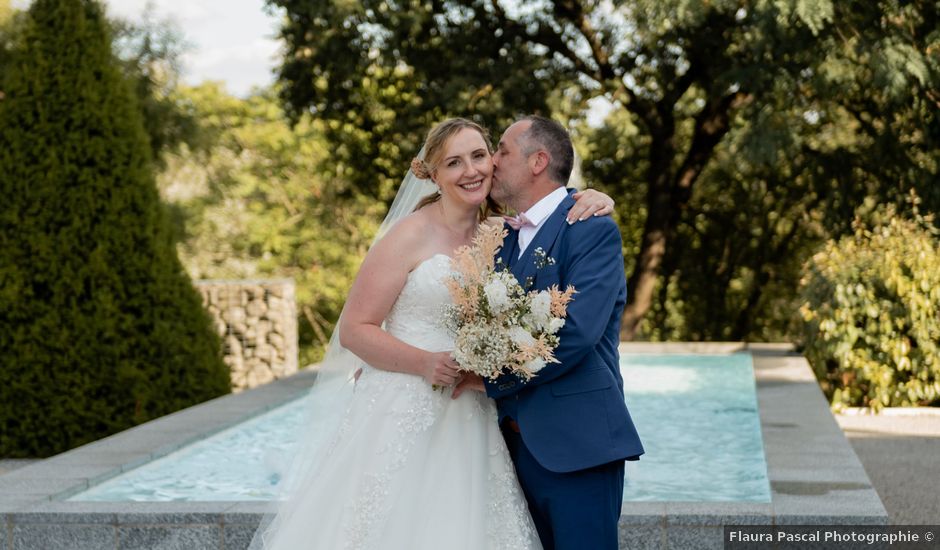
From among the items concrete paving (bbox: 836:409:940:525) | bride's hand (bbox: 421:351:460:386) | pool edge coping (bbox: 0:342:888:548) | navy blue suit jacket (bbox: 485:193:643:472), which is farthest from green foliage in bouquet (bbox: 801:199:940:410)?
bride's hand (bbox: 421:351:460:386)

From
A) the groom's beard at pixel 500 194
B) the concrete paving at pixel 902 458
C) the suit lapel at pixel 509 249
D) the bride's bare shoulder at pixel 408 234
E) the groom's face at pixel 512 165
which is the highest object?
the groom's face at pixel 512 165

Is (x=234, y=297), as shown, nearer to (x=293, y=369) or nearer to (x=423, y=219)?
(x=293, y=369)

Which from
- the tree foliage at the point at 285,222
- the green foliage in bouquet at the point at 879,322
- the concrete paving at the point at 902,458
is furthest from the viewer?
the tree foliage at the point at 285,222

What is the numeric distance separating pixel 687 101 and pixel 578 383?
47.1ft

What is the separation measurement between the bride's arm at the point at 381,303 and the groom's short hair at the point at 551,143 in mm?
438

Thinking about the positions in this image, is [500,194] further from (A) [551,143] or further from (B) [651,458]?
(B) [651,458]

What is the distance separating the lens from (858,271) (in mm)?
9852

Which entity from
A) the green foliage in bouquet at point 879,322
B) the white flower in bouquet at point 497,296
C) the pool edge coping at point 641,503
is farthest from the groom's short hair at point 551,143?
the green foliage in bouquet at point 879,322

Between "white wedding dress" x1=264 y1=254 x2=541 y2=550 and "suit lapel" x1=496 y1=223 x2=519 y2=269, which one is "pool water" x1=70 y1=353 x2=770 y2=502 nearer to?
"white wedding dress" x1=264 y1=254 x2=541 y2=550

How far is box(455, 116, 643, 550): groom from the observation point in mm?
2758

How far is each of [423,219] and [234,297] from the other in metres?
9.90

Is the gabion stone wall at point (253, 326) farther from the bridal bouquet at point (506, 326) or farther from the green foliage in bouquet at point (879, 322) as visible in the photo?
the bridal bouquet at point (506, 326)

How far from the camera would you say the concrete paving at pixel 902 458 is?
6270 mm

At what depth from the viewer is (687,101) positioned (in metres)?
16.6
